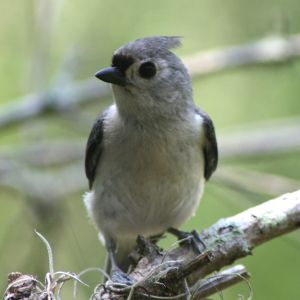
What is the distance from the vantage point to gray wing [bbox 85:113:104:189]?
4297 millimetres

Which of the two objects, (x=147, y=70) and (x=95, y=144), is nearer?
(x=147, y=70)

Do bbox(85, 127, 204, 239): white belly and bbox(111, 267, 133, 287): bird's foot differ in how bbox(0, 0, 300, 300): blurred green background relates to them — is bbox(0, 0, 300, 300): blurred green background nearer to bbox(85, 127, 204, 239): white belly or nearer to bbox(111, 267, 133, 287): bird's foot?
bbox(85, 127, 204, 239): white belly

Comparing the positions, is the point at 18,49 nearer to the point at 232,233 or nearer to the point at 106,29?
the point at 106,29

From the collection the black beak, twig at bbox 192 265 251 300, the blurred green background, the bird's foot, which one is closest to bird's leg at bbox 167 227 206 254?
twig at bbox 192 265 251 300

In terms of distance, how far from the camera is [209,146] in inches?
172

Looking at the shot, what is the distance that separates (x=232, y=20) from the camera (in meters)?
6.64

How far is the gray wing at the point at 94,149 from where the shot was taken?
430 cm

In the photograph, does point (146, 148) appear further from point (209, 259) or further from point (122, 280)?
point (209, 259)

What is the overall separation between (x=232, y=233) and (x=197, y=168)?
1032 millimetres

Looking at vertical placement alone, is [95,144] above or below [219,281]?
above

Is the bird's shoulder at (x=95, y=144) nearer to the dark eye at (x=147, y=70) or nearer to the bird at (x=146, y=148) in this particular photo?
the bird at (x=146, y=148)

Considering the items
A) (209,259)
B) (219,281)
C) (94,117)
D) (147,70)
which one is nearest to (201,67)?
(94,117)

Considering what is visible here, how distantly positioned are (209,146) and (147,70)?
0.71 metres

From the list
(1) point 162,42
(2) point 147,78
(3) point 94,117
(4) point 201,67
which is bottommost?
(3) point 94,117
